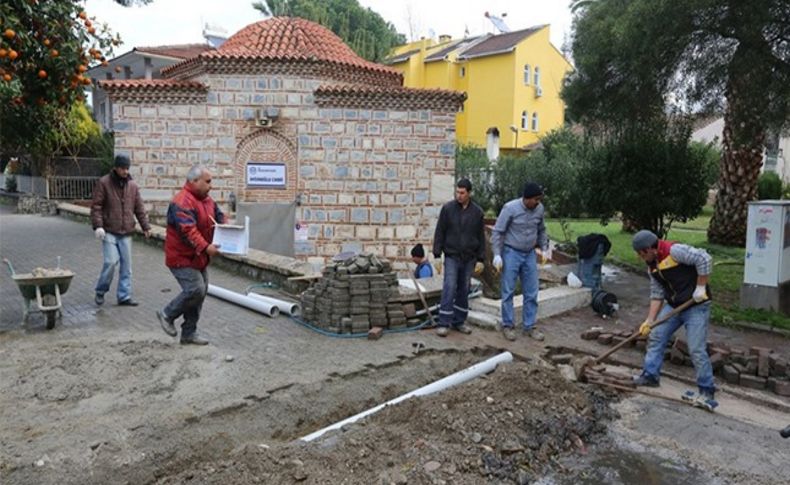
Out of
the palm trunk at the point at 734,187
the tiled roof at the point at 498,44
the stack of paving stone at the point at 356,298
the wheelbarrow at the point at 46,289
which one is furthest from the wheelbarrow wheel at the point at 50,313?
the tiled roof at the point at 498,44

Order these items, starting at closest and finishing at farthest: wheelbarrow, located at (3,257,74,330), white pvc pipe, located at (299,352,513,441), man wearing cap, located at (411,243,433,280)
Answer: white pvc pipe, located at (299,352,513,441) < wheelbarrow, located at (3,257,74,330) < man wearing cap, located at (411,243,433,280)

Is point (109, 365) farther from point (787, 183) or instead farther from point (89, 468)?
point (787, 183)

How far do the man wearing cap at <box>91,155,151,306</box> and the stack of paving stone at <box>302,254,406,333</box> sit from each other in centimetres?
279

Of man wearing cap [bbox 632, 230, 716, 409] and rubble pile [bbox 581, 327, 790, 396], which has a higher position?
man wearing cap [bbox 632, 230, 716, 409]

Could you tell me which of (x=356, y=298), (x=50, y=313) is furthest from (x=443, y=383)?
(x=50, y=313)

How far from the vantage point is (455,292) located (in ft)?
27.1

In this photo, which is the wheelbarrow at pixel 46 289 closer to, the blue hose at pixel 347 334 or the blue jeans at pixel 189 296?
the blue jeans at pixel 189 296

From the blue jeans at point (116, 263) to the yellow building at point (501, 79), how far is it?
3346cm

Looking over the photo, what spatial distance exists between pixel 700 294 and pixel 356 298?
386 cm

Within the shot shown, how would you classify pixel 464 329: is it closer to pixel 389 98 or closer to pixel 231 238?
pixel 231 238

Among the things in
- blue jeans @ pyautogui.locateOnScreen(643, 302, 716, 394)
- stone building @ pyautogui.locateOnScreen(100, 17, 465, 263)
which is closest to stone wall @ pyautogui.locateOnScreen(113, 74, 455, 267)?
stone building @ pyautogui.locateOnScreen(100, 17, 465, 263)

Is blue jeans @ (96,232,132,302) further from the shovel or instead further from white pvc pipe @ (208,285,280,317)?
the shovel

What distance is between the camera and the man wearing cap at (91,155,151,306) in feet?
28.5

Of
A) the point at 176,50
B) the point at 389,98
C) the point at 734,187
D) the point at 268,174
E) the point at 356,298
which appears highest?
the point at 176,50
